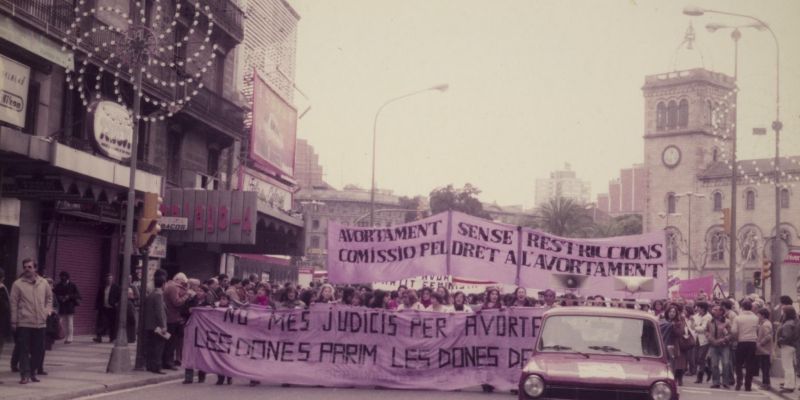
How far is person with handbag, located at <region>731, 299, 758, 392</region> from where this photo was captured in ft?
67.9

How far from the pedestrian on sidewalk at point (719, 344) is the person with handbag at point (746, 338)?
1.76ft

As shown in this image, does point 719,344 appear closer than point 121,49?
No

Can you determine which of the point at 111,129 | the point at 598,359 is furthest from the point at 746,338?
the point at 111,129

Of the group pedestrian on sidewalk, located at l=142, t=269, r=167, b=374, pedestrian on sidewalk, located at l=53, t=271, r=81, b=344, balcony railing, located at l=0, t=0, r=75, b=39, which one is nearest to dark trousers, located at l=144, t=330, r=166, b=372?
pedestrian on sidewalk, located at l=142, t=269, r=167, b=374

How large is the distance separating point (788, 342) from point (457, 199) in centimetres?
7394

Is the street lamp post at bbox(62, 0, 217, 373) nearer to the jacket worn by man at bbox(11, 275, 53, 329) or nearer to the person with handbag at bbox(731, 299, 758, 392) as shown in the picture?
the jacket worn by man at bbox(11, 275, 53, 329)

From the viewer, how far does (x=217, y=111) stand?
34.0 m

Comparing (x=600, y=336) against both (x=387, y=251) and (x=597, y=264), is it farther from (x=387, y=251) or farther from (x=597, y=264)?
(x=387, y=251)

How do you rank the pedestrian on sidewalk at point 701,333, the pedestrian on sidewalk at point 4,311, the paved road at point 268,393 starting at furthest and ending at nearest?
1. the pedestrian on sidewalk at point 701,333
2. the paved road at point 268,393
3. the pedestrian on sidewalk at point 4,311

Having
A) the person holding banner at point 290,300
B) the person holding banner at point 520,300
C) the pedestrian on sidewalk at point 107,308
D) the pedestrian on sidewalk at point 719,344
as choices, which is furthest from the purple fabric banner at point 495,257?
the pedestrian on sidewalk at point 107,308

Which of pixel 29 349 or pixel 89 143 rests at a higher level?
pixel 89 143

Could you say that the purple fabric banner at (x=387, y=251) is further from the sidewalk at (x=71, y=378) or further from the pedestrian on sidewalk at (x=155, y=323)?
the sidewalk at (x=71, y=378)

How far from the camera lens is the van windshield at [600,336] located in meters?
11.7

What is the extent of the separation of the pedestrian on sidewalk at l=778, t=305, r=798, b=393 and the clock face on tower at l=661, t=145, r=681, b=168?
9044 cm
